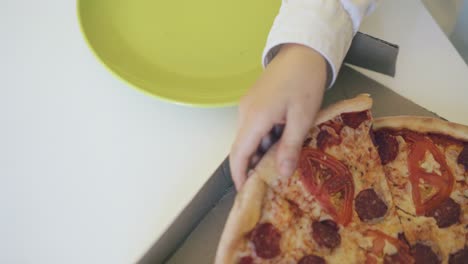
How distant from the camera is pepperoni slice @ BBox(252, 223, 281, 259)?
53cm

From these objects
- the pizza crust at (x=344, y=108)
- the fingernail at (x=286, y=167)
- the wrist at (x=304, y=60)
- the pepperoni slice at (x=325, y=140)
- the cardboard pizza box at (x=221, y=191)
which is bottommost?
the cardboard pizza box at (x=221, y=191)

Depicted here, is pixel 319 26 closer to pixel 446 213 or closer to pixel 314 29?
pixel 314 29

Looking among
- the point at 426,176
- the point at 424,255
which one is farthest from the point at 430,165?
the point at 424,255

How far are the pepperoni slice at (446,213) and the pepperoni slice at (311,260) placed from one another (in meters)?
0.16

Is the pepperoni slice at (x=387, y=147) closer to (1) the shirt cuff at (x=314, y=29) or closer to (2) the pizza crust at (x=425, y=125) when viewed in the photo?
(2) the pizza crust at (x=425, y=125)

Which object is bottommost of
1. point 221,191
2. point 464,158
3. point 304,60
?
point 221,191

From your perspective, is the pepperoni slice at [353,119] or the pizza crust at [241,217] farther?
the pepperoni slice at [353,119]

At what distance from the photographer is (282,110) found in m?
0.50

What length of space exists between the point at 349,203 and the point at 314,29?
21 cm

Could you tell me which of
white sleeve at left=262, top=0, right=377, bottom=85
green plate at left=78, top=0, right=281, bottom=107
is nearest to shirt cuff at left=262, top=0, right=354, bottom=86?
white sleeve at left=262, top=0, right=377, bottom=85

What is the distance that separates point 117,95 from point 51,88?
0.09m

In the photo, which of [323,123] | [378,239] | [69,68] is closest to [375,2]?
[323,123]

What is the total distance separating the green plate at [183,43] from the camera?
25.9 inches

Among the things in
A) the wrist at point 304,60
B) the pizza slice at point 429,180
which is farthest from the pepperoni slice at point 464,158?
the wrist at point 304,60
